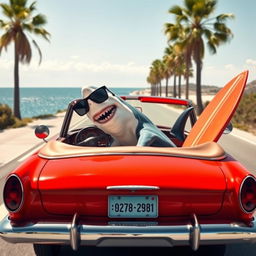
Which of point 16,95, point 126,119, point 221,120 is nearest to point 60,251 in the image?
point 126,119

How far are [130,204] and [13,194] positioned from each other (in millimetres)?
937

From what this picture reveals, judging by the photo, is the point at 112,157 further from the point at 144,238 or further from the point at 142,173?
the point at 144,238

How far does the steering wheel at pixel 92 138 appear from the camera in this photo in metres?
4.48

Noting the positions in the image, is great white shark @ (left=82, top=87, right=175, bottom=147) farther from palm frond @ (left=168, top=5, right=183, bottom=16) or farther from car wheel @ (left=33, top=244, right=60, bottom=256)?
palm frond @ (left=168, top=5, right=183, bottom=16)

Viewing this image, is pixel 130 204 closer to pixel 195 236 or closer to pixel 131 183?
pixel 131 183

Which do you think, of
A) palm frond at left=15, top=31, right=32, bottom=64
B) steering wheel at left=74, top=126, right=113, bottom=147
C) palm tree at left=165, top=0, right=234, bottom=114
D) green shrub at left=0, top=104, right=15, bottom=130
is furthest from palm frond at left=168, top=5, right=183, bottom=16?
steering wheel at left=74, top=126, right=113, bottom=147

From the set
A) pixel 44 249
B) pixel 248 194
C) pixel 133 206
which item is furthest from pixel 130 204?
pixel 44 249

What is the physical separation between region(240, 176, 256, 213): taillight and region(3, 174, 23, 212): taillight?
1711mm

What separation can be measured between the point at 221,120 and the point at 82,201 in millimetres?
1550

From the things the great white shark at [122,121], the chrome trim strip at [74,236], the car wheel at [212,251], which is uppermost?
the great white shark at [122,121]

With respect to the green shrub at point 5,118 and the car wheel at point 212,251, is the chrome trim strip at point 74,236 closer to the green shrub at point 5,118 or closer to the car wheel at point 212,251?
the car wheel at point 212,251

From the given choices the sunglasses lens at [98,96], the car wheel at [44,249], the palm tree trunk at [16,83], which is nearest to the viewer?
the car wheel at [44,249]

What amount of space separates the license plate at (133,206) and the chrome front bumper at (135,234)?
0.34 ft

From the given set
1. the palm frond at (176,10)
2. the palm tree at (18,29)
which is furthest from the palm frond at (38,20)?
the palm frond at (176,10)
